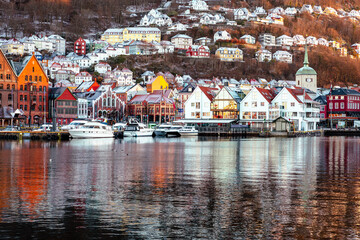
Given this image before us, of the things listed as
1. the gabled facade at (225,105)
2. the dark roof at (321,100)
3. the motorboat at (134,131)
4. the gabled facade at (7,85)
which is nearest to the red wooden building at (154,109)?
the gabled facade at (225,105)

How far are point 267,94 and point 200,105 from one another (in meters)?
14.5

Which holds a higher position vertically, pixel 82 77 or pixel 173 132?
pixel 82 77

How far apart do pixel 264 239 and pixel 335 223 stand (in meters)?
3.20

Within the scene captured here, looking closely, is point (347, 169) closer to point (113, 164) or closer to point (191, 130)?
point (113, 164)

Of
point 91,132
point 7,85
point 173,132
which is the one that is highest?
point 7,85

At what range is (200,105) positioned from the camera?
10875cm

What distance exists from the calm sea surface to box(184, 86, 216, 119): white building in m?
75.4

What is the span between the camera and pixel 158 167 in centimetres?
3253

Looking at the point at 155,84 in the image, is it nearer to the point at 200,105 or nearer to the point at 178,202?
the point at 200,105

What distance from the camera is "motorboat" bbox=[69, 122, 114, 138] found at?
7844 centimetres

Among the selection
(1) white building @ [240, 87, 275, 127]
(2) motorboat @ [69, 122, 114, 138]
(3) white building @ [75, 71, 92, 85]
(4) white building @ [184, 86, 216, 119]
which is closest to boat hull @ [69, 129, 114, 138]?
(2) motorboat @ [69, 122, 114, 138]

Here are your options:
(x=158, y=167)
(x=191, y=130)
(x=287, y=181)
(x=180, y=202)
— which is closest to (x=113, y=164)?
(x=158, y=167)

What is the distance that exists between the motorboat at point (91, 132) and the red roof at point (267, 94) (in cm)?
3554

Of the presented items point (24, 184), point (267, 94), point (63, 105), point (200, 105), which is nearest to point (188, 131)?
point (200, 105)
